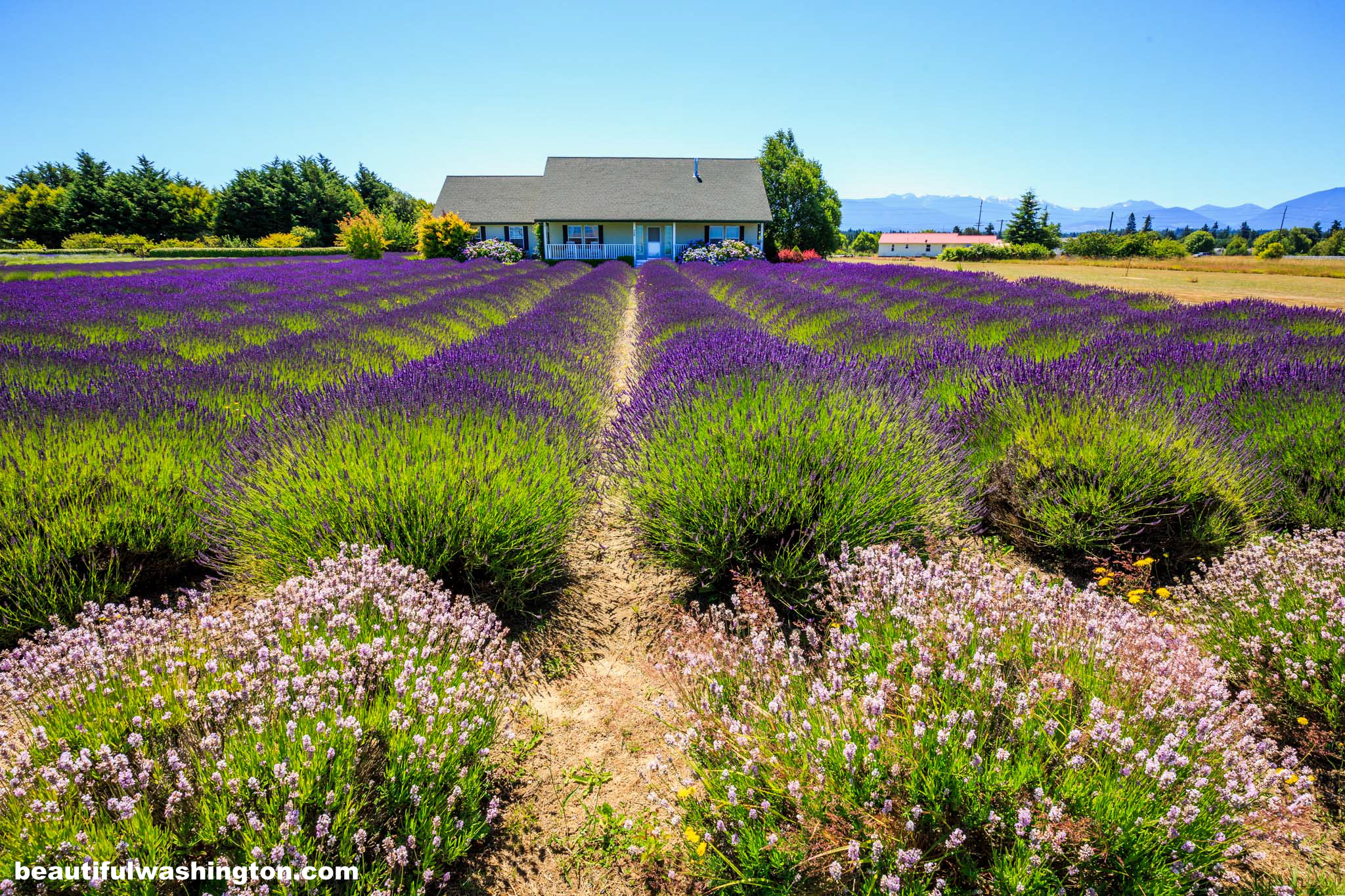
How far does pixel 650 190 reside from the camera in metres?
38.1

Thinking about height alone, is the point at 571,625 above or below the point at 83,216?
below

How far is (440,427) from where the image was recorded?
3061mm

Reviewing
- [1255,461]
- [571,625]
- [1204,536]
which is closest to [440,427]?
[571,625]

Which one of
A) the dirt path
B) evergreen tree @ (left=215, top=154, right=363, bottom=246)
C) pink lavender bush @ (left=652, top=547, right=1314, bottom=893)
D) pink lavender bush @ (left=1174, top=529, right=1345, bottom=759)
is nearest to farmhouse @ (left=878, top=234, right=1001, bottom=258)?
evergreen tree @ (left=215, top=154, right=363, bottom=246)

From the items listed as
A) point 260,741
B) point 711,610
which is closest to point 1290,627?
point 711,610

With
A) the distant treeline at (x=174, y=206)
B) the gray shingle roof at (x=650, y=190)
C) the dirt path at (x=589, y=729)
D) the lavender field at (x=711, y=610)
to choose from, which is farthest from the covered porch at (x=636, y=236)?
the dirt path at (x=589, y=729)

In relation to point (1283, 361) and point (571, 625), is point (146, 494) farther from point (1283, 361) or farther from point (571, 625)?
point (1283, 361)

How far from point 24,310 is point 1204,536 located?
39.5 feet

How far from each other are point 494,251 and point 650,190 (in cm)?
1222

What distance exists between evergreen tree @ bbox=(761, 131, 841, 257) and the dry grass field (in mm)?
11870

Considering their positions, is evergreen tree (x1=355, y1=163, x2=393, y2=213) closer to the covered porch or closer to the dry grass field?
the covered porch

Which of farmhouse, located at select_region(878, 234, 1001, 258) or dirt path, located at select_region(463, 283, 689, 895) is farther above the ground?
farmhouse, located at select_region(878, 234, 1001, 258)

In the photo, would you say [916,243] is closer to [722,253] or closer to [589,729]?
[722,253]

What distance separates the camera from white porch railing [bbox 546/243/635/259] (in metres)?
35.5
